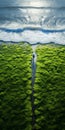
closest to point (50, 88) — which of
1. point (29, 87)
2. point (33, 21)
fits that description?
point (29, 87)

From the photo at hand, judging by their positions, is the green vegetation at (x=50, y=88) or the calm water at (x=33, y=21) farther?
the calm water at (x=33, y=21)

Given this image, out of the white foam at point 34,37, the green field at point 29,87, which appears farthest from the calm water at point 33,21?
the green field at point 29,87

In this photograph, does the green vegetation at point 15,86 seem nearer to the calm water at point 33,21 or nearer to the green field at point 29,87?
the green field at point 29,87

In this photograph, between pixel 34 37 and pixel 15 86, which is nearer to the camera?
pixel 15 86

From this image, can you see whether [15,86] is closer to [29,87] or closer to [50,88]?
[29,87]

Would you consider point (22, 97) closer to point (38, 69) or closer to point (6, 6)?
point (38, 69)

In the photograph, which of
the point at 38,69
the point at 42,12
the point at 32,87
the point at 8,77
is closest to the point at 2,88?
the point at 8,77
